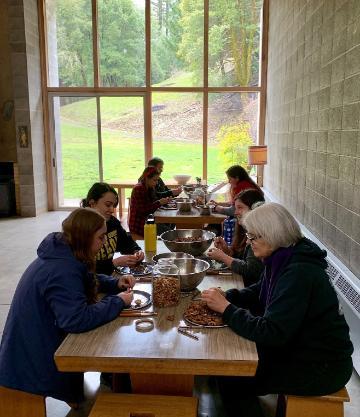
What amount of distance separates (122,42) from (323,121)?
512 cm

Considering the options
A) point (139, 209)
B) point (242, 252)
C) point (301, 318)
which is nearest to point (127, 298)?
point (301, 318)

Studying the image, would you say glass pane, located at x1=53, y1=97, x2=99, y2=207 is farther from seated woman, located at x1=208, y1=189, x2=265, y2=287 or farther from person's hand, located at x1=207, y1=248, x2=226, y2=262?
person's hand, located at x1=207, y1=248, x2=226, y2=262

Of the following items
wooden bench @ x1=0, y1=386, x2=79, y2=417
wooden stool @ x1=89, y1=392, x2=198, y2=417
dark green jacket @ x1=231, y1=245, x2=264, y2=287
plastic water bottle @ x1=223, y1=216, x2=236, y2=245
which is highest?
dark green jacket @ x1=231, y1=245, x2=264, y2=287

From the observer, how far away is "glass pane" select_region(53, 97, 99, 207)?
779 cm

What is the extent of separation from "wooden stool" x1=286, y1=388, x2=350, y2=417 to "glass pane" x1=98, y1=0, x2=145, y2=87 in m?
6.76

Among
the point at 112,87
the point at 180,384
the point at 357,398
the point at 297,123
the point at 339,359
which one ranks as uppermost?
the point at 112,87

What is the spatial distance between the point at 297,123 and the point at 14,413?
371 centimetres

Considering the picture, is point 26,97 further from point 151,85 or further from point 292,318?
point 292,318

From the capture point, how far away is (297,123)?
4.51 meters

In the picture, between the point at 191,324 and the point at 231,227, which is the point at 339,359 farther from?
the point at 231,227

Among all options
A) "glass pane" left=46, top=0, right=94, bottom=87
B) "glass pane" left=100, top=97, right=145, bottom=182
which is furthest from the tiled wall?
"glass pane" left=46, top=0, right=94, bottom=87

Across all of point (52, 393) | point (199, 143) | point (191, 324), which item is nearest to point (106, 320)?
point (191, 324)

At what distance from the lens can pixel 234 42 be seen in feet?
24.6

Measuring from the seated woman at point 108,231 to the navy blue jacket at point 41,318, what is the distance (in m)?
0.70
